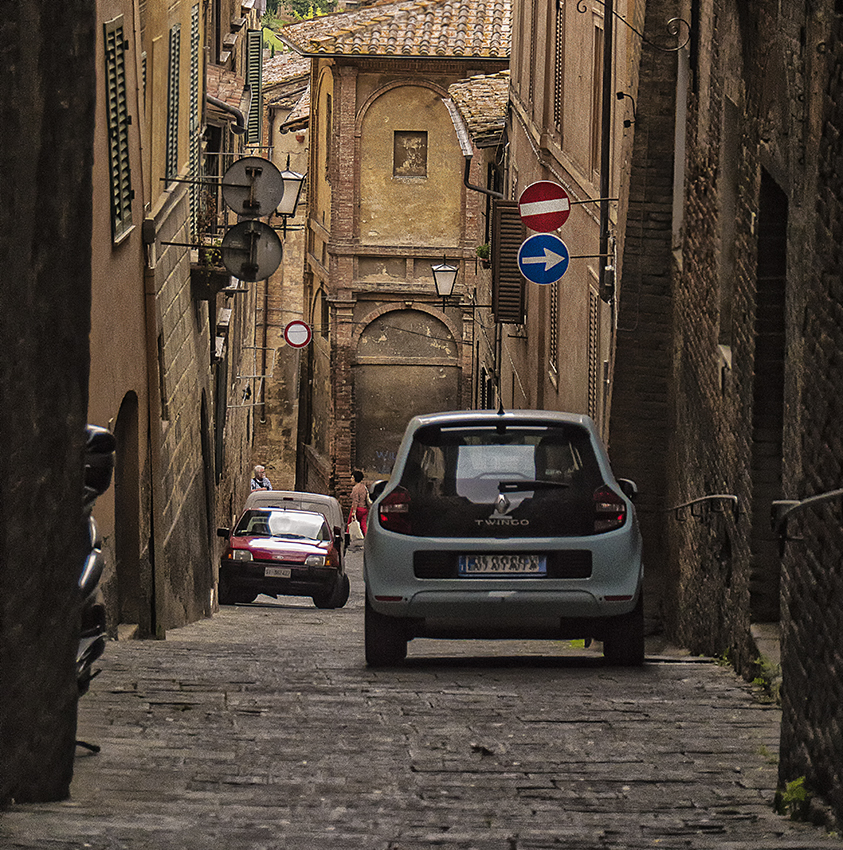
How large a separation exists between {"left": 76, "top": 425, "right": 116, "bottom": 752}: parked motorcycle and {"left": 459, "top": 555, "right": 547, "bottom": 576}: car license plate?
2791 millimetres

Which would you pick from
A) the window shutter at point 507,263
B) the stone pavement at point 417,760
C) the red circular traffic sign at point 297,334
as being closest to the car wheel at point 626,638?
the stone pavement at point 417,760

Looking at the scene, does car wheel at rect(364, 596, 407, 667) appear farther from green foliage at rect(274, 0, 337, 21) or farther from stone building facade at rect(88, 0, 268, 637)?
green foliage at rect(274, 0, 337, 21)

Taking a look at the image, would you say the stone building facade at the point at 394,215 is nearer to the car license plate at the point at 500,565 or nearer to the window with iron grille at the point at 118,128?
the window with iron grille at the point at 118,128

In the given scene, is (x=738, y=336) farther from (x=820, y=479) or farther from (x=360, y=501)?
(x=360, y=501)

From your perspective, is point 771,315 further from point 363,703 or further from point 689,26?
point 689,26

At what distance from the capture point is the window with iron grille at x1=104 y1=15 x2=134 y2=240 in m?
13.1

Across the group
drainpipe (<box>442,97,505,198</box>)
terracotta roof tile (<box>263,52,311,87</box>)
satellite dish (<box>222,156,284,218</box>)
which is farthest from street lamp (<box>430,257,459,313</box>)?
terracotta roof tile (<box>263,52,311,87</box>)

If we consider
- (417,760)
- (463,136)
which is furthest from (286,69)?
(417,760)

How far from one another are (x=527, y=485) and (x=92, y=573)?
11.2ft

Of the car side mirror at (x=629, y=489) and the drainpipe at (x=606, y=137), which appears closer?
the car side mirror at (x=629, y=489)

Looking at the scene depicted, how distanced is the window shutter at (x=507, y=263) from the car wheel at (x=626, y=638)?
53.7ft

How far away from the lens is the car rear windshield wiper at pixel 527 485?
9.09m

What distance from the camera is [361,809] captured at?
17.8ft

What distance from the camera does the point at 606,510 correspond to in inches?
357
